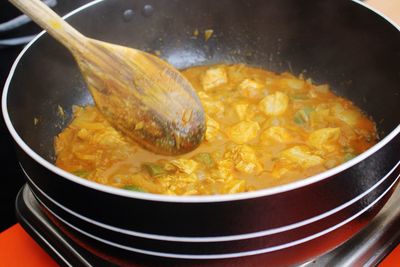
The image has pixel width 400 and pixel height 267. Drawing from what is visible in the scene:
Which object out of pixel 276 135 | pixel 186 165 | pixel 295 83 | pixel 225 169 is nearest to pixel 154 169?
pixel 186 165

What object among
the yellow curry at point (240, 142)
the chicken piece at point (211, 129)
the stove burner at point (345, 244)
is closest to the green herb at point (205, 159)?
the yellow curry at point (240, 142)

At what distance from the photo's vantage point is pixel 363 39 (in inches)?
70.1

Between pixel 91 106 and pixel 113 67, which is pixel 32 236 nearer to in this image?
pixel 113 67

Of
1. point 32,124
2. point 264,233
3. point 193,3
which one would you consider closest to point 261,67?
point 193,3

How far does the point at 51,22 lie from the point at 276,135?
940 millimetres

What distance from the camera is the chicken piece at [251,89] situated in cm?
205

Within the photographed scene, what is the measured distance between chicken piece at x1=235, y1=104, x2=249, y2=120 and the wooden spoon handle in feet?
2.58

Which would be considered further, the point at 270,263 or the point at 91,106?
the point at 91,106

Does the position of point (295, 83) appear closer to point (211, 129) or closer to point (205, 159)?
point (211, 129)

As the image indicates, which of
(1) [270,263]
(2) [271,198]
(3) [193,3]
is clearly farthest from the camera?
(3) [193,3]

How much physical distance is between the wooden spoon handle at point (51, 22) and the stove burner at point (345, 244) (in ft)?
1.80

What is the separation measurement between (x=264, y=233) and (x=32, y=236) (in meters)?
0.84

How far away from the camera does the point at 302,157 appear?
66.1 inches

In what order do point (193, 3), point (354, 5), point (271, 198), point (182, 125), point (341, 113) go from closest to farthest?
1. point (271, 198)
2. point (182, 125)
3. point (354, 5)
4. point (341, 113)
5. point (193, 3)
